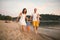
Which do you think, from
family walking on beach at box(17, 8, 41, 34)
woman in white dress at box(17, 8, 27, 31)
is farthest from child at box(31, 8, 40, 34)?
woman in white dress at box(17, 8, 27, 31)

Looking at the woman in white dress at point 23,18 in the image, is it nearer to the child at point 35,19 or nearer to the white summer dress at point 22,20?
the white summer dress at point 22,20

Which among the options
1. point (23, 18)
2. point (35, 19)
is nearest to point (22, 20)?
point (23, 18)

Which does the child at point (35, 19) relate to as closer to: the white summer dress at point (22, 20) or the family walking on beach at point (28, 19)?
the family walking on beach at point (28, 19)

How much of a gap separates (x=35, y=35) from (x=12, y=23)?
0.42 metres

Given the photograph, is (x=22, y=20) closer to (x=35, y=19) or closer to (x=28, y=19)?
(x=28, y=19)

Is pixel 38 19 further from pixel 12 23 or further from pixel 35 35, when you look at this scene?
pixel 12 23

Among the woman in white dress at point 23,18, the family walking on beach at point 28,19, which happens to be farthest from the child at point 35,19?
the woman in white dress at point 23,18

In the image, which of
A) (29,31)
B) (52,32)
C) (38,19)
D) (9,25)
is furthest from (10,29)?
(52,32)

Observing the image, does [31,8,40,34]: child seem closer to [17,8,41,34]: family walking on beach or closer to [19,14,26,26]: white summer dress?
[17,8,41,34]: family walking on beach

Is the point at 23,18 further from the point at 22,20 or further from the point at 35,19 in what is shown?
the point at 35,19

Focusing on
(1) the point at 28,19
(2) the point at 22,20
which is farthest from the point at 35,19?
(2) the point at 22,20

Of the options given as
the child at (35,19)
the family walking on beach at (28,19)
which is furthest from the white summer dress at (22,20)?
the child at (35,19)

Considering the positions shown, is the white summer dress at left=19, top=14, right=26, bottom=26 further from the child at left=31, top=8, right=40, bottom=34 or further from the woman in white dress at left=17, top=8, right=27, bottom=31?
the child at left=31, top=8, right=40, bottom=34

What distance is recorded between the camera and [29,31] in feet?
8.64
